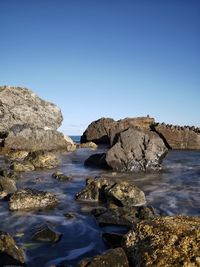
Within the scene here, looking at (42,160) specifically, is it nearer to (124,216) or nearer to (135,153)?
(135,153)

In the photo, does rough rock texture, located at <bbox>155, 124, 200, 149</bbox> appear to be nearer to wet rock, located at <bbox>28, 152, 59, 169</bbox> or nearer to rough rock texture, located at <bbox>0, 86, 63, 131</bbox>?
rough rock texture, located at <bbox>0, 86, 63, 131</bbox>

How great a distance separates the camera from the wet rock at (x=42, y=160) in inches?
661

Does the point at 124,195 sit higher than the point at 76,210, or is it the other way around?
the point at 124,195

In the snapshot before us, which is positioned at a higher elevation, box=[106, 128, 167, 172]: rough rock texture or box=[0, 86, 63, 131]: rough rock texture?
box=[0, 86, 63, 131]: rough rock texture

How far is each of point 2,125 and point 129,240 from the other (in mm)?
25667

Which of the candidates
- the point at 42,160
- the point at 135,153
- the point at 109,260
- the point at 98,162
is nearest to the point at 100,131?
the point at 98,162

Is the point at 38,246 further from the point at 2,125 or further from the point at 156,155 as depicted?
the point at 2,125

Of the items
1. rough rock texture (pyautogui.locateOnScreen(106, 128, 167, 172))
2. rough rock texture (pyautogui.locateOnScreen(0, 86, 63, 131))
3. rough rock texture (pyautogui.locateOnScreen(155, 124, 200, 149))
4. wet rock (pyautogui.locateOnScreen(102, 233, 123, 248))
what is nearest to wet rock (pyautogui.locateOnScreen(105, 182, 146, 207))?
wet rock (pyautogui.locateOnScreen(102, 233, 123, 248))

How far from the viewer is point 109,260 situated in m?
4.71

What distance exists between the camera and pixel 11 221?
25.5 feet

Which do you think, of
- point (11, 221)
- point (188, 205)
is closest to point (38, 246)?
point (11, 221)

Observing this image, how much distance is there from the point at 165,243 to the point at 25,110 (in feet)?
88.8

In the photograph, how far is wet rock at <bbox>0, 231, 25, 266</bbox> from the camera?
5430 millimetres

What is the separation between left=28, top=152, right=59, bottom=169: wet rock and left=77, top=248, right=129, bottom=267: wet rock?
12.1m
